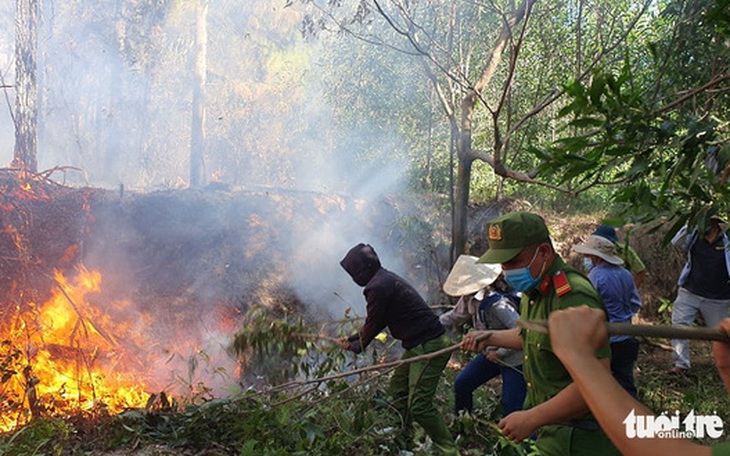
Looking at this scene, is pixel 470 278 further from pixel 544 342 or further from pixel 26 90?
pixel 26 90

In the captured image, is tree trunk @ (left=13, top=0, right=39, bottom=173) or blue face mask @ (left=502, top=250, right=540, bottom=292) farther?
tree trunk @ (left=13, top=0, right=39, bottom=173)

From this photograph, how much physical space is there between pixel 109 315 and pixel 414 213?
552cm

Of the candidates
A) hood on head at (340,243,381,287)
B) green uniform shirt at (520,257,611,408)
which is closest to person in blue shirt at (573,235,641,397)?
hood on head at (340,243,381,287)

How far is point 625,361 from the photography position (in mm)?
3426

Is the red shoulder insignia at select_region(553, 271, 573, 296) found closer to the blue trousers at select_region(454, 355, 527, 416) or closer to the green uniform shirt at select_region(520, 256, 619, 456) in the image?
the green uniform shirt at select_region(520, 256, 619, 456)

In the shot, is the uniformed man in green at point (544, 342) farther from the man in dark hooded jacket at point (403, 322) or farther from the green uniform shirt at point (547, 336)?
the man in dark hooded jacket at point (403, 322)

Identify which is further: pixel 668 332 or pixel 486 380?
pixel 486 380

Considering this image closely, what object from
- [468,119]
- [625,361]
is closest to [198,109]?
[468,119]

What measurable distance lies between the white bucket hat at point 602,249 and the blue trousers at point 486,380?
1.19 m

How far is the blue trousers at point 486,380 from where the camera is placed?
13.8 feet

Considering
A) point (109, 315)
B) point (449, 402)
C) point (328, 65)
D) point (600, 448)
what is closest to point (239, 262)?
point (109, 315)

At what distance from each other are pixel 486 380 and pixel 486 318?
0.58 m

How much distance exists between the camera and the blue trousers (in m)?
4.21

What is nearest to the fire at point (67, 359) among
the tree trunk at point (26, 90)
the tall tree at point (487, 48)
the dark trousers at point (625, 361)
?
the tree trunk at point (26, 90)
